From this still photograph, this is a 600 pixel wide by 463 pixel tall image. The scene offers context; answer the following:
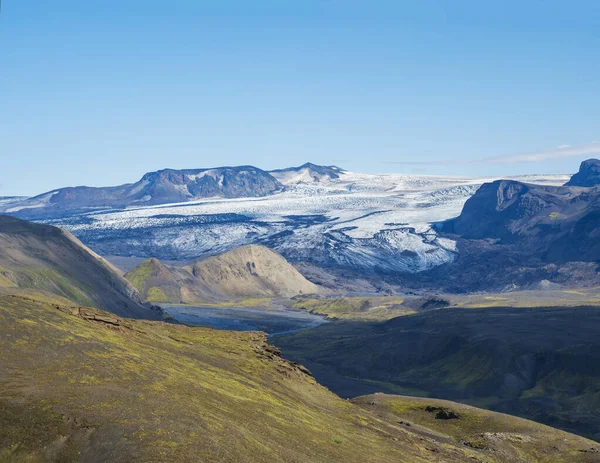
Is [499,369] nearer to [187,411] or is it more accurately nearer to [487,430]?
[487,430]

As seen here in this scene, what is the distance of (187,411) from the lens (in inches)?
2021

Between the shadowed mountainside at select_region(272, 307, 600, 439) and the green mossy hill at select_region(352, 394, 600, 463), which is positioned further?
the shadowed mountainside at select_region(272, 307, 600, 439)

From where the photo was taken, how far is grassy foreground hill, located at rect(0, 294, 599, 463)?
44.6 metres

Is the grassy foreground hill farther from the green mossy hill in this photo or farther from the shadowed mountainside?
the shadowed mountainside

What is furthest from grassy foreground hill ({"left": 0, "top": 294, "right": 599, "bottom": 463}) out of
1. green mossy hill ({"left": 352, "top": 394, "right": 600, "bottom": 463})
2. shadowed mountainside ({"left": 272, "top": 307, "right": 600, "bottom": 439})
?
shadowed mountainside ({"left": 272, "top": 307, "right": 600, "bottom": 439})

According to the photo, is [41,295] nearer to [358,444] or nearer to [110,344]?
[110,344]

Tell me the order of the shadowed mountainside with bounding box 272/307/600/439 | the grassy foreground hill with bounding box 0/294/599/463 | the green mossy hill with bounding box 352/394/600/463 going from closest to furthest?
the grassy foreground hill with bounding box 0/294/599/463
the green mossy hill with bounding box 352/394/600/463
the shadowed mountainside with bounding box 272/307/600/439

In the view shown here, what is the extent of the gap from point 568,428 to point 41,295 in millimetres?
80284

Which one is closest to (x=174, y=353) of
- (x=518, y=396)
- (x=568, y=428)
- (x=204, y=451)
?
(x=204, y=451)

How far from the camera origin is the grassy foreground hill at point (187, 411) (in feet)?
146

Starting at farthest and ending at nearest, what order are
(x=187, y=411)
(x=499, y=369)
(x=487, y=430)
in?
1. (x=499, y=369)
2. (x=487, y=430)
3. (x=187, y=411)

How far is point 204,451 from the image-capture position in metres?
43.8

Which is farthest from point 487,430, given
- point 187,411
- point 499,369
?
point 499,369

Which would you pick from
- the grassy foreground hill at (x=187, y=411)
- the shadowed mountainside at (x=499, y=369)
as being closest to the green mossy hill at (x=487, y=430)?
the grassy foreground hill at (x=187, y=411)
